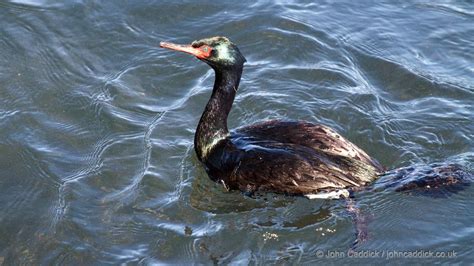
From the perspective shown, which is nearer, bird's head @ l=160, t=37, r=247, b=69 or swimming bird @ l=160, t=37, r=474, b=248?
swimming bird @ l=160, t=37, r=474, b=248

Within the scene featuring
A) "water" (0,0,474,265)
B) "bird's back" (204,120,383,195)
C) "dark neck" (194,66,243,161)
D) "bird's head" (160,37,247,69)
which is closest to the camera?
"water" (0,0,474,265)

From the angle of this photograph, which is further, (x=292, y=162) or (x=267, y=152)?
(x=267, y=152)

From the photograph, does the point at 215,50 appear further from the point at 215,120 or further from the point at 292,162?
the point at 292,162

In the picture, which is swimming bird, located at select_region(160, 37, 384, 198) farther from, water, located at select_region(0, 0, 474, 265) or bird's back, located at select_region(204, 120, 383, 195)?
water, located at select_region(0, 0, 474, 265)

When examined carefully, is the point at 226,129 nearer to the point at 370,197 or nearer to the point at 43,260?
the point at 370,197

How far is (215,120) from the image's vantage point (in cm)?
859

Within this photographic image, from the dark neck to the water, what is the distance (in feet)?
0.75

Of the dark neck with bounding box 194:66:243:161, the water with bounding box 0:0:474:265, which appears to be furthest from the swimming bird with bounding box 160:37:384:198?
the water with bounding box 0:0:474:265

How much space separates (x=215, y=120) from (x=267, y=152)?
2.74ft

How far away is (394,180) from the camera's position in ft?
26.4

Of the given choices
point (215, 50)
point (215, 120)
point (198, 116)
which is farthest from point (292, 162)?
point (198, 116)

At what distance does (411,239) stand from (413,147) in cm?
161

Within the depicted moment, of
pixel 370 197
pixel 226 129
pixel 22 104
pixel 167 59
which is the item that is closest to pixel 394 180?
pixel 370 197

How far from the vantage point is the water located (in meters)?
7.50
